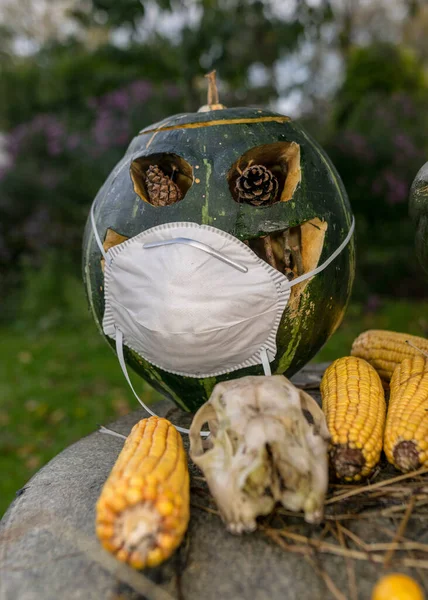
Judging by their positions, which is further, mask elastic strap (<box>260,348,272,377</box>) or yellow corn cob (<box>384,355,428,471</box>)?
mask elastic strap (<box>260,348,272,377</box>)

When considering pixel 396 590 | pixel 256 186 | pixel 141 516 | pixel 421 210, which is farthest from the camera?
pixel 421 210

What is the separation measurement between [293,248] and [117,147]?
4563 mm

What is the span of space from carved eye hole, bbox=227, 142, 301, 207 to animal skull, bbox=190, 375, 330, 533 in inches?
28.8

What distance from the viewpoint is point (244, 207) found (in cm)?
178

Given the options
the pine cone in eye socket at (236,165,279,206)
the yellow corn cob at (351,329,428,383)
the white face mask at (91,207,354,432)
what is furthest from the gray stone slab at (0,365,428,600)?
the pine cone in eye socket at (236,165,279,206)

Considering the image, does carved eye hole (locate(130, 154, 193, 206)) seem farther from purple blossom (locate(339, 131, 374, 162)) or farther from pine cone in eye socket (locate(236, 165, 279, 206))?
purple blossom (locate(339, 131, 374, 162))

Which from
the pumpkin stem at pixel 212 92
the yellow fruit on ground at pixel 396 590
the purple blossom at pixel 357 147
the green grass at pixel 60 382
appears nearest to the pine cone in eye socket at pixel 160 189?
the pumpkin stem at pixel 212 92

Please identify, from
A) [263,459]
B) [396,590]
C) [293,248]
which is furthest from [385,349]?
[396,590]

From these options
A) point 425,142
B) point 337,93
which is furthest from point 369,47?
point 425,142

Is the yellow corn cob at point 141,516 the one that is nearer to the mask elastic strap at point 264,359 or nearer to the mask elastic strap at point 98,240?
the mask elastic strap at point 264,359

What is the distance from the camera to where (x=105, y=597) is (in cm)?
114

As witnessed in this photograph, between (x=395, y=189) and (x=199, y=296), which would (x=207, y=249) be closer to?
(x=199, y=296)

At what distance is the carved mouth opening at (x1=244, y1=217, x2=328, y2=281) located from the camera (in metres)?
1.85

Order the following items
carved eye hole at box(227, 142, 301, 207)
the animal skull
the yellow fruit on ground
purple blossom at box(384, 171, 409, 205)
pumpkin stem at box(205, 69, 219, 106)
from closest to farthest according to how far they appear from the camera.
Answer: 1. the yellow fruit on ground
2. the animal skull
3. carved eye hole at box(227, 142, 301, 207)
4. pumpkin stem at box(205, 69, 219, 106)
5. purple blossom at box(384, 171, 409, 205)
